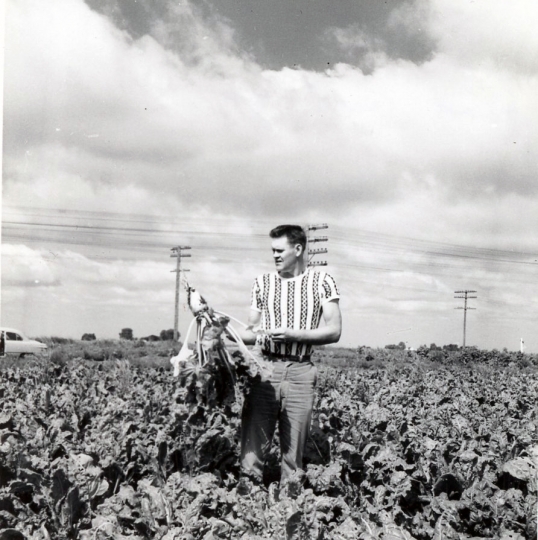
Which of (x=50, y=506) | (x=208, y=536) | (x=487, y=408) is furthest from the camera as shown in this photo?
(x=487, y=408)

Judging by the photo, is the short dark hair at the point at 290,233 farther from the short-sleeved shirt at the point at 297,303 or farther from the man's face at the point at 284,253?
the short-sleeved shirt at the point at 297,303

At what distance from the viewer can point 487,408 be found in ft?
28.1

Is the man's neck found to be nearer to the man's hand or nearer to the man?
the man

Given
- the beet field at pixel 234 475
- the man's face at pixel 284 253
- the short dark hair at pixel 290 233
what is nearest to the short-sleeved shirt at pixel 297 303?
the man's face at pixel 284 253

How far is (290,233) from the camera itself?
3.41 m

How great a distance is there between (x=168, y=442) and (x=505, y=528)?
2536 mm

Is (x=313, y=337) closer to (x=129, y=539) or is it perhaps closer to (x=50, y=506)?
(x=129, y=539)

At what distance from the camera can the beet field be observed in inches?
112

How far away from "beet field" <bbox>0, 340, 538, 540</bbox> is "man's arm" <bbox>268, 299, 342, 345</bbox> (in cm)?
61

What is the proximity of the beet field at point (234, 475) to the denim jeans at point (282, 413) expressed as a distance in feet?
0.74

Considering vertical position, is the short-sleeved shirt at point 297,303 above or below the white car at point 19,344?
above

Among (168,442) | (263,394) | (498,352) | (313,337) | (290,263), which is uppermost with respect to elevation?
(290,263)

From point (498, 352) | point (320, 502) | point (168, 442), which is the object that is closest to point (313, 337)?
point (320, 502)

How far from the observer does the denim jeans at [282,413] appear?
3453mm
